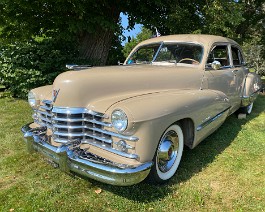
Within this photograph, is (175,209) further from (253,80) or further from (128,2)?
(128,2)

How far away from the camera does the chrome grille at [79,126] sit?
9.50ft

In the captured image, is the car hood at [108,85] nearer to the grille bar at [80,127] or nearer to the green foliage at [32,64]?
the grille bar at [80,127]

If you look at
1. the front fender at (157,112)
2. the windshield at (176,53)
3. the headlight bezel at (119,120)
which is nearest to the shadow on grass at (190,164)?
the front fender at (157,112)

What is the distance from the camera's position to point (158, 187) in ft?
10.4

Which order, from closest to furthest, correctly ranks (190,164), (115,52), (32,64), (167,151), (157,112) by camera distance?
(157,112) → (167,151) → (190,164) → (32,64) → (115,52)

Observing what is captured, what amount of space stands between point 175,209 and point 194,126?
3.44 feet

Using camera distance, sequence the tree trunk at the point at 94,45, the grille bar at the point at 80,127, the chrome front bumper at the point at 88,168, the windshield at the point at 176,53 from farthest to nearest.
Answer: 1. the tree trunk at the point at 94,45
2. the windshield at the point at 176,53
3. the grille bar at the point at 80,127
4. the chrome front bumper at the point at 88,168

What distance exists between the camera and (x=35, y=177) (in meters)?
3.45

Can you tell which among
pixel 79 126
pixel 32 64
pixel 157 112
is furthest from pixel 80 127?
pixel 32 64

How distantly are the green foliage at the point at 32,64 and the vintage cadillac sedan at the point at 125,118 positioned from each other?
4.02 metres

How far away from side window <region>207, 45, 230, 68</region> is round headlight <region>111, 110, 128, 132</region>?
7.29 feet

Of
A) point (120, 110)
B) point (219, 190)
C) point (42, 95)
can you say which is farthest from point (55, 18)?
point (219, 190)

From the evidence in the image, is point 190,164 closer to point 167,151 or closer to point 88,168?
point 167,151

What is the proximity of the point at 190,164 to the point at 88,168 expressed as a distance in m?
1.57
